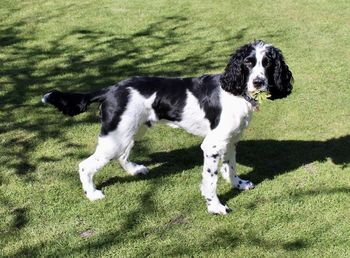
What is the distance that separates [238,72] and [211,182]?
1231 mm

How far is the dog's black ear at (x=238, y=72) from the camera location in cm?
511

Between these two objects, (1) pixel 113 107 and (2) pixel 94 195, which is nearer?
(1) pixel 113 107

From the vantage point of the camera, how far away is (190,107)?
5.53 m

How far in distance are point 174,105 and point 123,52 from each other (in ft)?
17.7

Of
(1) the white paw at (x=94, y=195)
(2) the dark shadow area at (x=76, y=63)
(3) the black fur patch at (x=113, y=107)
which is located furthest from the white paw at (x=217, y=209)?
(2) the dark shadow area at (x=76, y=63)

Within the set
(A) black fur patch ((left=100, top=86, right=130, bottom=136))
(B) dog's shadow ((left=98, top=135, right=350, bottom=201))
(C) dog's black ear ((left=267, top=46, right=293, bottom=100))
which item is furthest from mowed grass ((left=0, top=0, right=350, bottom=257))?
(C) dog's black ear ((left=267, top=46, right=293, bottom=100))

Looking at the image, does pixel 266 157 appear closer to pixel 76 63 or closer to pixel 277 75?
pixel 277 75

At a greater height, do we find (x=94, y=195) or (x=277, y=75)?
(x=277, y=75)

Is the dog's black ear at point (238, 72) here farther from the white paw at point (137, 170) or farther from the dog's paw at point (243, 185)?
the white paw at point (137, 170)

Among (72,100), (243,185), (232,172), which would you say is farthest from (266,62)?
(72,100)

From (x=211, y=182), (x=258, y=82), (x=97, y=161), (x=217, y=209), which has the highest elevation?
(x=258, y=82)

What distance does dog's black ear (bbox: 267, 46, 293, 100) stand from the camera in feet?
16.8

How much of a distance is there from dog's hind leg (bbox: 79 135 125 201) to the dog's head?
1358mm

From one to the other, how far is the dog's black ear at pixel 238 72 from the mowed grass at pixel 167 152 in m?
1.40
